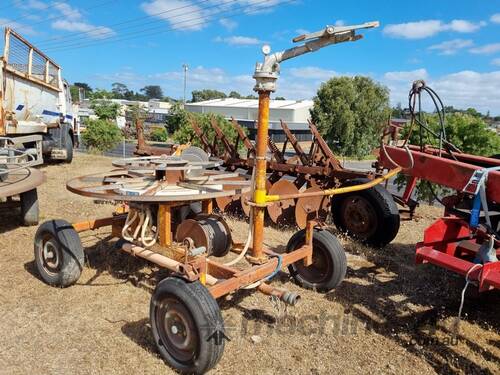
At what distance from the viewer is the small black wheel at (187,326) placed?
2.64m

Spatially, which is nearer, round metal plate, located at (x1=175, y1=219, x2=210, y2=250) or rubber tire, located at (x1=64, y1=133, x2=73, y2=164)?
Result: round metal plate, located at (x1=175, y1=219, x2=210, y2=250)

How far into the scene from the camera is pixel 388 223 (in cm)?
517

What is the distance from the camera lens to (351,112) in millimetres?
31938

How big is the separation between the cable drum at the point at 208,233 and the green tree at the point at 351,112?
29488mm

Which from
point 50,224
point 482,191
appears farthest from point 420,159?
point 50,224

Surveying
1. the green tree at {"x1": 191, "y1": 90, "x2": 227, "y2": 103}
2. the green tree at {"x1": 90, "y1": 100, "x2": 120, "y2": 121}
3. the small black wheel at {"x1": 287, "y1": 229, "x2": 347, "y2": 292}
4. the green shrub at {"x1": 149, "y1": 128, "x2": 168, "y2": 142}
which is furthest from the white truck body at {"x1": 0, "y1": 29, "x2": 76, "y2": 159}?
the green tree at {"x1": 191, "y1": 90, "x2": 227, "y2": 103}

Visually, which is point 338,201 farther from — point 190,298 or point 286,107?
point 286,107

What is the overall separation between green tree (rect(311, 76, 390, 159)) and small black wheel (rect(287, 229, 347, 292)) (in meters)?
29.0

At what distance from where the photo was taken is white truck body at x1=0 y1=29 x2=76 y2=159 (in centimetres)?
862

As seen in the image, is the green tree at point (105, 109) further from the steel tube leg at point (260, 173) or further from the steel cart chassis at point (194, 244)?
the steel tube leg at point (260, 173)

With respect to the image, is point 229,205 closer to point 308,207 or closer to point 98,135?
point 308,207

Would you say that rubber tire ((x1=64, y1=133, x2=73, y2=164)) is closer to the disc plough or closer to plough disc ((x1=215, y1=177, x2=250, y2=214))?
the disc plough

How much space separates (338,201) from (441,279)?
5.64ft

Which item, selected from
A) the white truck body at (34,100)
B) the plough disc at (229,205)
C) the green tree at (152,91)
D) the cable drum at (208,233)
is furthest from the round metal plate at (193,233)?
the green tree at (152,91)
